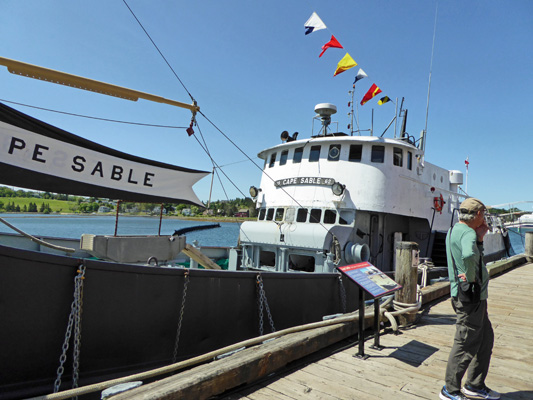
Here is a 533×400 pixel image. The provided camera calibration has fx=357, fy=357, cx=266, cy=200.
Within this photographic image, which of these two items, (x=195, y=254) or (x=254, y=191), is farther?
(x=254, y=191)

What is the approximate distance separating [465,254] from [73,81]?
471 cm

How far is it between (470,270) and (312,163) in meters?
8.22

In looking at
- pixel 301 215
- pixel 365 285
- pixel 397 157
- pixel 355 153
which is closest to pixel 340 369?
pixel 365 285

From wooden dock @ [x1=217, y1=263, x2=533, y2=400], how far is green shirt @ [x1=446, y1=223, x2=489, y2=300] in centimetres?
112

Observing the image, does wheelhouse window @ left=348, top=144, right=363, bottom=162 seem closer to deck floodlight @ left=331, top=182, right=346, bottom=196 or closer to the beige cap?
deck floodlight @ left=331, top=182, right=346, bottom=196

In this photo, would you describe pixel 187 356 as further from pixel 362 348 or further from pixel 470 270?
pixel 470 270

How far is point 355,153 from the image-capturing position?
420 inches

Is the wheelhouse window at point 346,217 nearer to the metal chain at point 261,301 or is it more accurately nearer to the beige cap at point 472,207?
the metal chain at point 261,301

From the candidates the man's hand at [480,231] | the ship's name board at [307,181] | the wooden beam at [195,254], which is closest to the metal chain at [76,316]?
→ the man's hand at [480,231]

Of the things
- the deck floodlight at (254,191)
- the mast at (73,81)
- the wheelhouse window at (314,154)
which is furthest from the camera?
the deck floodlight at (254,191)

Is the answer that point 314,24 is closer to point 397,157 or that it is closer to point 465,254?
point 397,157

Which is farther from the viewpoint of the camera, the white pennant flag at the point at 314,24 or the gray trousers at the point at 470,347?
the white pennant flag at the point at 314,24

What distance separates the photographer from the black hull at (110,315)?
336cm

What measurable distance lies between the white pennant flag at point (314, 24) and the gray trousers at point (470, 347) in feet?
30.5
